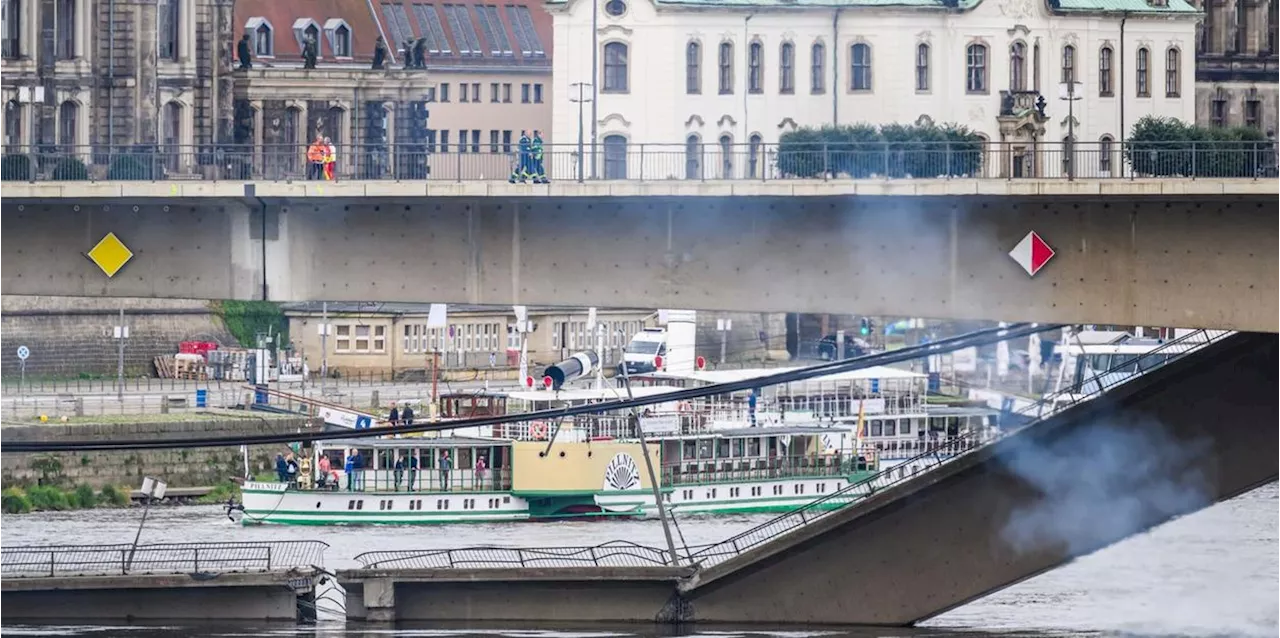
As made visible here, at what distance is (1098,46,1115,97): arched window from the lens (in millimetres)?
118625

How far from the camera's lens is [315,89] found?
132m

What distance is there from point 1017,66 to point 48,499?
150ft

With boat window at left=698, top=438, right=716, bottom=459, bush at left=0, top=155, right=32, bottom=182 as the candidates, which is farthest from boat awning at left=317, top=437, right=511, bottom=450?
bush at left=0, top=155, right=32, bottom=182

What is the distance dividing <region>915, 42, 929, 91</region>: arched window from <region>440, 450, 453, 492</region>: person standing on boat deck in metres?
38.3

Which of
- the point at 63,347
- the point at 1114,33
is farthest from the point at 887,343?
the point at 63,347

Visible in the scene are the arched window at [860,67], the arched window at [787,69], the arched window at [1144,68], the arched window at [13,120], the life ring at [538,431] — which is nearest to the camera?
the life ring at [538,431]

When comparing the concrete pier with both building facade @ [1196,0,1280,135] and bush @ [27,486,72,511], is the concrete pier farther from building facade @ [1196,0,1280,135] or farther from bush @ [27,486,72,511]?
building facade @ [1196,0,1280,135]

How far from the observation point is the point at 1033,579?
62.8 metres

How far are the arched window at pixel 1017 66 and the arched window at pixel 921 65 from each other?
10.3ft

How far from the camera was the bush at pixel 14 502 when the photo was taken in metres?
86.3

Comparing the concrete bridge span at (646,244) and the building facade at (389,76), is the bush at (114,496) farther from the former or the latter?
the concrete bridge span at (646,244)

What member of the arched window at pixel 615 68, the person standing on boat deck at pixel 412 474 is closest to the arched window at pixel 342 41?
the arched window at pixel 615 68

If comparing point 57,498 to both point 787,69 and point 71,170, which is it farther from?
point 787,69

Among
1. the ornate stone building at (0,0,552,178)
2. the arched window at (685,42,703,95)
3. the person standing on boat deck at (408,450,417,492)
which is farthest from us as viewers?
the arched window at (685,42,703,95)
